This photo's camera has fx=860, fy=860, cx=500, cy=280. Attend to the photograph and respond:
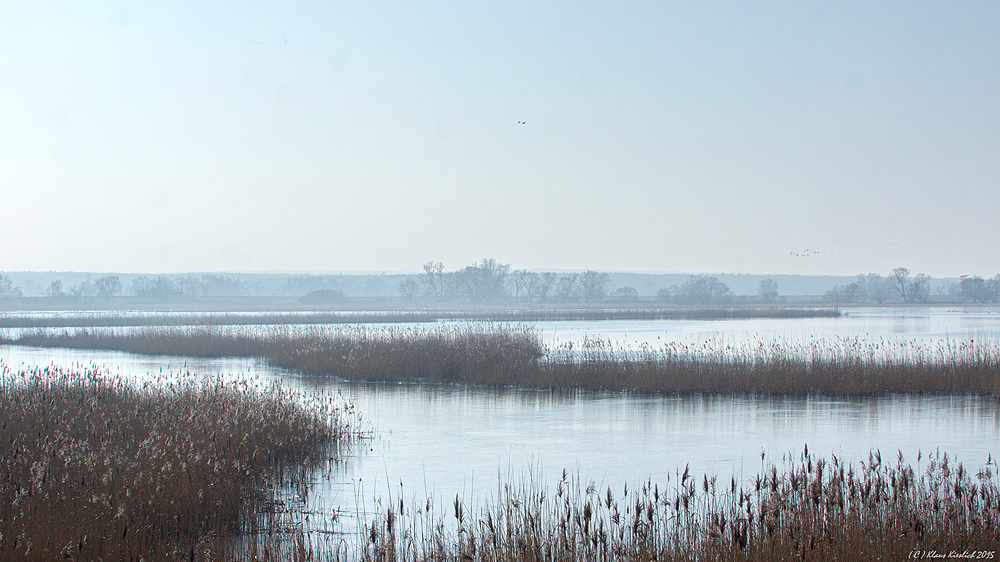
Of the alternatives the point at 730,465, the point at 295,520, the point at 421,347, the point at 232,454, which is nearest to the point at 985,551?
the point at 730,465

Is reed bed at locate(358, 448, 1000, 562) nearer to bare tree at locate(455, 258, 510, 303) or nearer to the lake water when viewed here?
the lake water

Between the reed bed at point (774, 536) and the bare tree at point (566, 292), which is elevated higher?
the bare tree at point (566, 292)

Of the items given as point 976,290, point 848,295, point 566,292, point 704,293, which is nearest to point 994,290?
point 976,290

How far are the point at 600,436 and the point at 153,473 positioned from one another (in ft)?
25.4

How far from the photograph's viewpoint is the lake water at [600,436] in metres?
11.0

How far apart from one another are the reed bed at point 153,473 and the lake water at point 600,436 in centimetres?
84

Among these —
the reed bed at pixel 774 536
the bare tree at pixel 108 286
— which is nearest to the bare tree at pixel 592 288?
the bare tree at pixel 108 286

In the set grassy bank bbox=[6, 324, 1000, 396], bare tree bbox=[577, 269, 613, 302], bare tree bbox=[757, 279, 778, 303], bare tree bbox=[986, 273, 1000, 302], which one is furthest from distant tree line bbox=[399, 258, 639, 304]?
grassy bank bbox=[6, 324, 1000, 396]

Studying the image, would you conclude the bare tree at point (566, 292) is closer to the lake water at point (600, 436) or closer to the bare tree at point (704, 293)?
the bare tree at point (704, 293)

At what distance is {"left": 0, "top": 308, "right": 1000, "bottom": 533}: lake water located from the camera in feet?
36.0

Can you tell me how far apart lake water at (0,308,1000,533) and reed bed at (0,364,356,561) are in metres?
0.84

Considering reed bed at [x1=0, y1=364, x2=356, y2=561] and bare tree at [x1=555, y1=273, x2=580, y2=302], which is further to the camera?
bare tree at [x1=555, y1=273, x2=580, y2=302]

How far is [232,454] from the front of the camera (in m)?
10.4

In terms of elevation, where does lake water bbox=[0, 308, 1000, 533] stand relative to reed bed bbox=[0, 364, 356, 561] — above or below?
below
